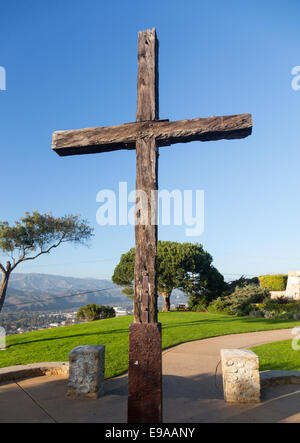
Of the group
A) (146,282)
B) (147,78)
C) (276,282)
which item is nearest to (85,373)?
(146,282)

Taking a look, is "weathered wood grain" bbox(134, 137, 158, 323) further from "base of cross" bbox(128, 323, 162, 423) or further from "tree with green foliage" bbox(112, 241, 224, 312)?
"tree with green foliage" bbox(112, 241, 224, 312)

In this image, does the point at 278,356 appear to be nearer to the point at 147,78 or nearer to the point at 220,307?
the point at 147,78

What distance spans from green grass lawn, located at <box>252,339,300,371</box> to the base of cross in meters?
5.58

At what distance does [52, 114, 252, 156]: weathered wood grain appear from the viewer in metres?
3.84

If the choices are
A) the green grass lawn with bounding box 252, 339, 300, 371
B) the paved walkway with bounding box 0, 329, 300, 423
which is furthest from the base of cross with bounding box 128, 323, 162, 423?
→ the green grass lawn with bounding box 252, 339, 300, 371

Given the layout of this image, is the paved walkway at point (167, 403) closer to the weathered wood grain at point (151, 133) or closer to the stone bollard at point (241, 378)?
the stone bollard at point (241, 378)

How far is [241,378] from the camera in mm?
5258

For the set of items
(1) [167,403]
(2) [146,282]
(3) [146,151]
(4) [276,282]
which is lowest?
(4) [276,282]

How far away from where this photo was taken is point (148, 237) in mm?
3662

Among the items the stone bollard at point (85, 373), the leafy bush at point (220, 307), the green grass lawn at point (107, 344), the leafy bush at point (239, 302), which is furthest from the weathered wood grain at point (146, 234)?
the leafy bush at point (220, 307)

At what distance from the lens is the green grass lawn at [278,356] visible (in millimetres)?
7910

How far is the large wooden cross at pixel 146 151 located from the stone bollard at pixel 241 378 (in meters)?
2.36

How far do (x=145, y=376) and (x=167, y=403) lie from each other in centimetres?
227

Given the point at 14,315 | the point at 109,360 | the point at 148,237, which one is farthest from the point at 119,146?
the point at 14,315
